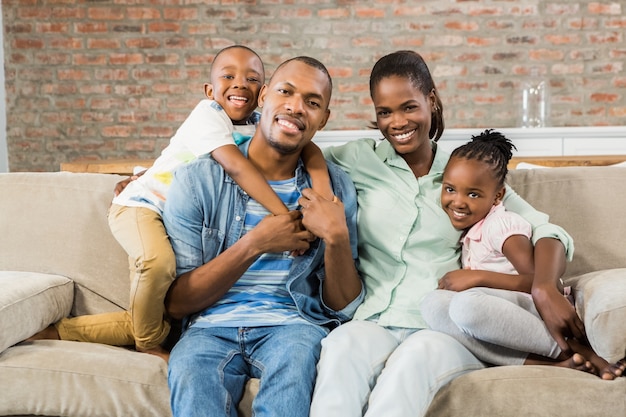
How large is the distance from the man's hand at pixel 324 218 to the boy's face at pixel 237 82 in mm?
576

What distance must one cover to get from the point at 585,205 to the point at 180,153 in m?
1.18

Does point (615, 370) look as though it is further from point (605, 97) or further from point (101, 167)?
point (605, 97)

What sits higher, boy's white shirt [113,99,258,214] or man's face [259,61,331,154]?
man's face [259,61,331,154]

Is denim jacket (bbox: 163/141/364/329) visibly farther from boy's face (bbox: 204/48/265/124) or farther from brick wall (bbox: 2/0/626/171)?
brick wall (bbox: 2/0/626/171)

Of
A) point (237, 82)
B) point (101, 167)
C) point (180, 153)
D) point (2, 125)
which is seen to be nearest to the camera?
point (180, 153)

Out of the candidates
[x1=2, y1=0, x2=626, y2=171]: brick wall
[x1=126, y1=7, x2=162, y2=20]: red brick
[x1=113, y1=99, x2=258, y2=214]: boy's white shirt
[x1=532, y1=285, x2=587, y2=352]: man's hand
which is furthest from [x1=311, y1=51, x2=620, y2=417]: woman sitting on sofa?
[x1=126, y1=7, x2=162, y2=20]: red brick

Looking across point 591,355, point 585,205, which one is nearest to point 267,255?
point 591,355

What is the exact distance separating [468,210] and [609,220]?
0.51 metres

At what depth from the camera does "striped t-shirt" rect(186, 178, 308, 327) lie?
1798 mm

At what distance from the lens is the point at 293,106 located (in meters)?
1.85

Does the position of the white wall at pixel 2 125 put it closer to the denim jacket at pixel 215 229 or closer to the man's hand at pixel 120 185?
the man's hand at pixel 120 185

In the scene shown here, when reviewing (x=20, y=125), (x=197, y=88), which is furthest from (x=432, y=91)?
(x=20, y=125)

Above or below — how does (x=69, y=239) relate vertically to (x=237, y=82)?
below

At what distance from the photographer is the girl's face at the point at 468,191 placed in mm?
1940
